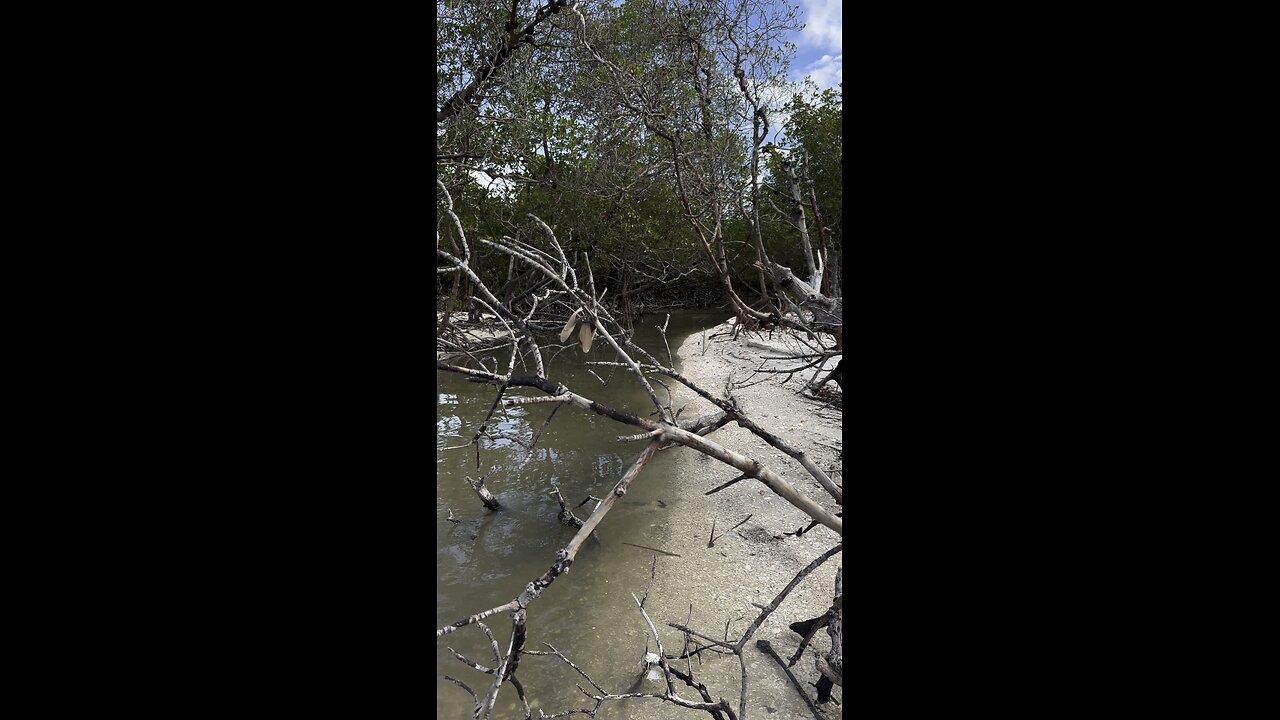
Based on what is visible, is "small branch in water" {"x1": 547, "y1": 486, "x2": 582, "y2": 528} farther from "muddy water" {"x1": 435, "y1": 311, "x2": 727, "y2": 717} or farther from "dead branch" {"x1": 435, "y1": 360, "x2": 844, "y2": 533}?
"dead branch" {"x1": 435, "y1": 360, "x2": 844, "y2": 533}

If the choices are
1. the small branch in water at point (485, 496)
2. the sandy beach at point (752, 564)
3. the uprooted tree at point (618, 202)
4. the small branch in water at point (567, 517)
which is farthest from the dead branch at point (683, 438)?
the small branch in water at point (485, 496)

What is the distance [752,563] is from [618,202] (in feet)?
25.7

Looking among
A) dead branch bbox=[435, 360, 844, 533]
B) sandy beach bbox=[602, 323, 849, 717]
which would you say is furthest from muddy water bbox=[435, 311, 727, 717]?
dead branch bbox=[435, 360, 844, 533]

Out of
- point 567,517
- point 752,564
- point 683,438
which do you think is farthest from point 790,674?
point 567,517

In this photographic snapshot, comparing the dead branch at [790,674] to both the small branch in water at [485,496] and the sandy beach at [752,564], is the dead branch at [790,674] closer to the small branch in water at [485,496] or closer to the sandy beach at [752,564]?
the sandy beach at [752,564]

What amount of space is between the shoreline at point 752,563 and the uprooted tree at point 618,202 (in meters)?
0.15

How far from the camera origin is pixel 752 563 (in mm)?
3680

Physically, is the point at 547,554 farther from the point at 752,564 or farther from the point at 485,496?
the point at 752,564

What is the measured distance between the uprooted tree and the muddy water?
0.16 meters
